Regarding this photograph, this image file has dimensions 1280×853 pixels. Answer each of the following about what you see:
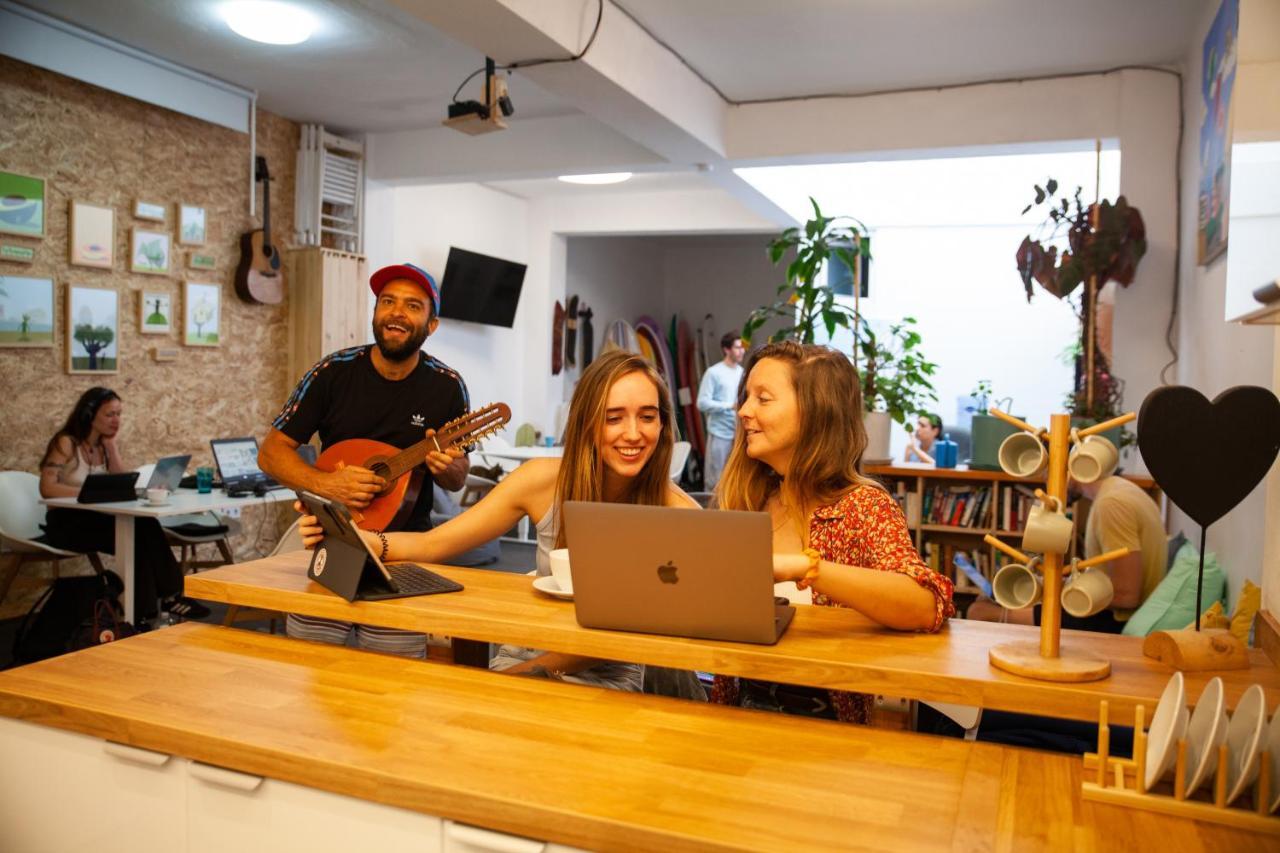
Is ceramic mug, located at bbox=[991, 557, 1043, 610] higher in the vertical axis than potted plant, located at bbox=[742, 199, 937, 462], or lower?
lower

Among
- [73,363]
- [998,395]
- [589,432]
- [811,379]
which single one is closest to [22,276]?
[73,363]

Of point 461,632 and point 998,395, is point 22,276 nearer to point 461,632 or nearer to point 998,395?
point 461,632

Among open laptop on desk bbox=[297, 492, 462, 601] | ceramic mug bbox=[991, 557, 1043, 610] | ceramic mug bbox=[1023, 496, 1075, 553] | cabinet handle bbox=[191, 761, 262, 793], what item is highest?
ceramic mug bbox=[1023, 496, 1075, 553]

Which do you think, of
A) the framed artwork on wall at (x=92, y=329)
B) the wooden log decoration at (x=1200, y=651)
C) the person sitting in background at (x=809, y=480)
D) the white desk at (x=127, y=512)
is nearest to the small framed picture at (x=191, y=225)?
the framed artwork on wall at (x=92, y=329)

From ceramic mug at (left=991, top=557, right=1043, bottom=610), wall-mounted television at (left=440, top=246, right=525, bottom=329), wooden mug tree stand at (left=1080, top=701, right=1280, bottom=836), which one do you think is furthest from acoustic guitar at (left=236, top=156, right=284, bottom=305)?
wooden mug tree stand at (left=1080, top=701, right=1280, bottom=836)

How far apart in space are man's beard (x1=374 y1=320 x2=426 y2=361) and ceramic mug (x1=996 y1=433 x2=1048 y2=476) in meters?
2.08

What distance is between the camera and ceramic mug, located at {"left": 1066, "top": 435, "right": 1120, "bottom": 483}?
1496 millimetres

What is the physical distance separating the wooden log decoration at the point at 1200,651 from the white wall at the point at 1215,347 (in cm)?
20

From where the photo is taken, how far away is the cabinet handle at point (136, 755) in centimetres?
158

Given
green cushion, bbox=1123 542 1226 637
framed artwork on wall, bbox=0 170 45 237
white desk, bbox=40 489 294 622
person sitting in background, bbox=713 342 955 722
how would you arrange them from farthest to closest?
1. framed artwork on wall, bbox=0 170 45 237
2. white desk, bbox=40 489 294 622
3. green cushion, bbox=1123 542 1226 637
4. person sitting in background, bbox=713 342 955 722

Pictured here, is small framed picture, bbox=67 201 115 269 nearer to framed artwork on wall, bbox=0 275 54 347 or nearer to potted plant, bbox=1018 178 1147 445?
framed artwork on wall, bbox=0 275 54 347

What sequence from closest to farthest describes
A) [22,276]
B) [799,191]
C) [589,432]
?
[589,432] < [22,276] < [799,191]

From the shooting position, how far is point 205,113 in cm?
615

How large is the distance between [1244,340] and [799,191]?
18.5 ft
